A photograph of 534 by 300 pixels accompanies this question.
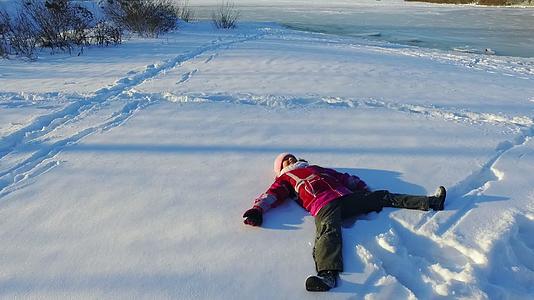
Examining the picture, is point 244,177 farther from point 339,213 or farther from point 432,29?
point 432,29

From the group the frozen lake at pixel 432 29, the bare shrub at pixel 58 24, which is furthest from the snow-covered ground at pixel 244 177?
the frozen lake at pixel 432 29

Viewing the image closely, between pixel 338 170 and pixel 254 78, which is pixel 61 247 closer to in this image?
pixel 338 170

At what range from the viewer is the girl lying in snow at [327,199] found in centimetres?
283

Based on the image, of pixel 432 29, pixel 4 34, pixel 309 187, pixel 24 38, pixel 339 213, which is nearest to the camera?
pixel 339 213

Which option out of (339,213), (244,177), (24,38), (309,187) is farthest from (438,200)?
(24,38)

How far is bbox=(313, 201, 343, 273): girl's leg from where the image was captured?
259 cm

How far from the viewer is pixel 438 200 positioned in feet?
10.6

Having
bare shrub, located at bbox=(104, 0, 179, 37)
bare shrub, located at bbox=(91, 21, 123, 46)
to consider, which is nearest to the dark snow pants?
bare shrub, located at bbox=(91, 21, 123, 46)

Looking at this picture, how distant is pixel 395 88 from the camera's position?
6762 mm

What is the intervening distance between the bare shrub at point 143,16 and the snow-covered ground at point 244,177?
20.3 ft

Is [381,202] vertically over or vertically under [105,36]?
under

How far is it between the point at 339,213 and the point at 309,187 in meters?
0.38

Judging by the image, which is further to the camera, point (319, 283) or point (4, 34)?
point (4, 34)

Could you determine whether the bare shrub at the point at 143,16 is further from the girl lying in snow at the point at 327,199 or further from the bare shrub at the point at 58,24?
the girl lying in snow at the point at 327,199
